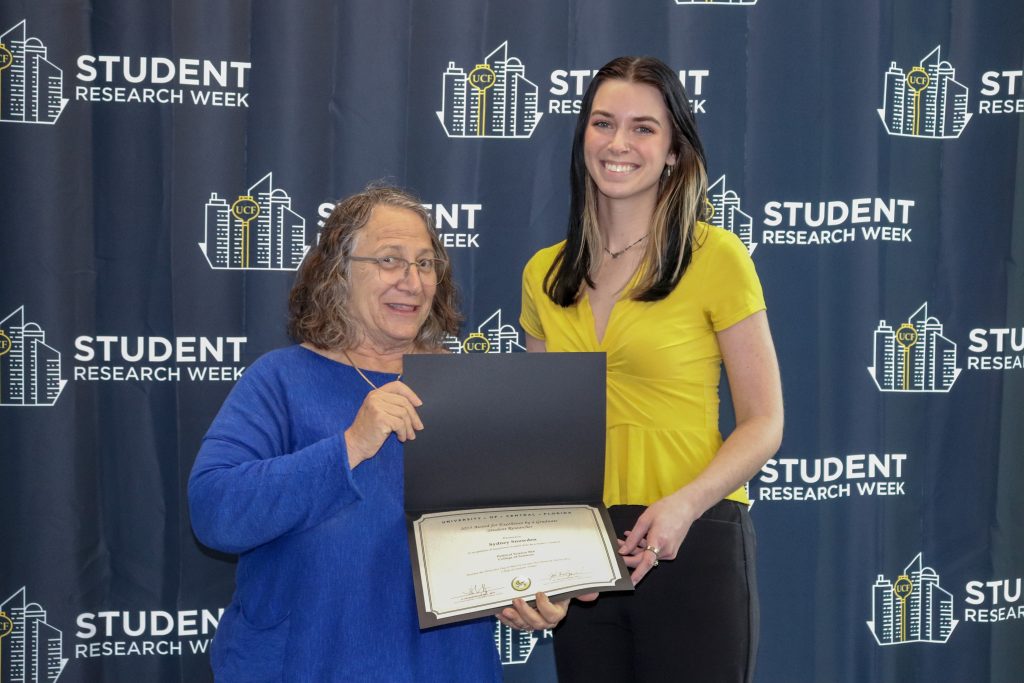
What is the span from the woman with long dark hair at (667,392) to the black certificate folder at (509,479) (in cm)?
11

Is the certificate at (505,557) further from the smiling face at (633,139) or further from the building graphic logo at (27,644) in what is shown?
the building graphic logo at (27,644)

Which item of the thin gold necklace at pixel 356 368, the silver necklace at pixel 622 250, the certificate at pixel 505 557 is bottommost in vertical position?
the certificate at pixel 505 557

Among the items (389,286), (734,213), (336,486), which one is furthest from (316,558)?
(734,213)

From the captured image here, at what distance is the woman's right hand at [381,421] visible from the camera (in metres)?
1.31

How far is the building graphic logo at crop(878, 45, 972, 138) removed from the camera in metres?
2.59

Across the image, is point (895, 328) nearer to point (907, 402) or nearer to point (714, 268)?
point (907, 402)

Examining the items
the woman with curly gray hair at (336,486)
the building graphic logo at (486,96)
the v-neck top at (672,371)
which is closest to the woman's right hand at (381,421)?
the woman with curly gray hair at (336,486)

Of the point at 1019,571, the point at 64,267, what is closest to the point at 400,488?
the point at 64,267

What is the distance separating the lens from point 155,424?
7.75ft

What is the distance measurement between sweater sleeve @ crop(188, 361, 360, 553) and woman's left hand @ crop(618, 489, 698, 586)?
0.46m

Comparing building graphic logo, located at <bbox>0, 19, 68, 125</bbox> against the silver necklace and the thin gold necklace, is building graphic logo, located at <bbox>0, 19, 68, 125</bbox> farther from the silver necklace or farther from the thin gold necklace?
the silver necklace

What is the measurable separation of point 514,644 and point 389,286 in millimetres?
1424

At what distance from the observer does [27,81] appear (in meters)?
2.29

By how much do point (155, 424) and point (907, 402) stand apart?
87.2 inches
